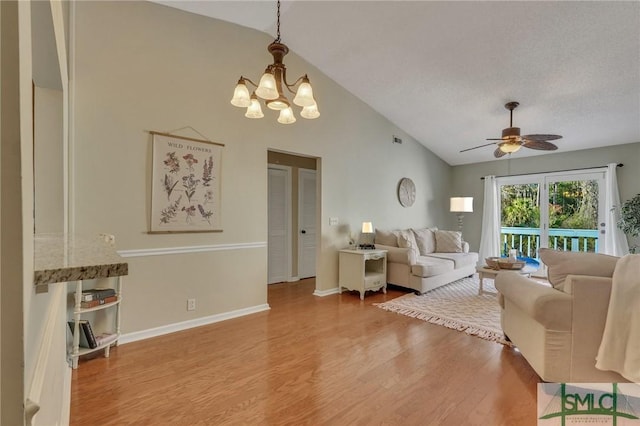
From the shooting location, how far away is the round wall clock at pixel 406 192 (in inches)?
232

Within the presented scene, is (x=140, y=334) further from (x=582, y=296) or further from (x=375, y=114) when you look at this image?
(x=375, y=114)

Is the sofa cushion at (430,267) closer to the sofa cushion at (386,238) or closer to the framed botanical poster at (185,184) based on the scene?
the sofa cushion at (386,238)

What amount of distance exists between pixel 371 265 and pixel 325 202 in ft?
4.41

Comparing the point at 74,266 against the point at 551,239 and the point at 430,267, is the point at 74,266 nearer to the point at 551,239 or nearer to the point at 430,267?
the point at 430,267

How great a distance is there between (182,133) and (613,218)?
6.56 meters

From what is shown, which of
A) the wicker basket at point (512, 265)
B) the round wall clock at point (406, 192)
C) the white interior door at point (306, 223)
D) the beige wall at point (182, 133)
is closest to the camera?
the beige wall at point (182, 133)

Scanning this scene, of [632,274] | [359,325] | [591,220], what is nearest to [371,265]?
[359,325]

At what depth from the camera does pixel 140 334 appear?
291 centimetres

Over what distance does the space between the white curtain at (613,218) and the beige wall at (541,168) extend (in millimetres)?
124

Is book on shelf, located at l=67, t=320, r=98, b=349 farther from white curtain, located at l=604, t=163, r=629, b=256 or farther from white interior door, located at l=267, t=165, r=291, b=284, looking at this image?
white curtain, located at l=604, t=163, r=629, b=256

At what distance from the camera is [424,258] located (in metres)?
5.11

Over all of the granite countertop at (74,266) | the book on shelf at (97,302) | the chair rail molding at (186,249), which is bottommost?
the book on shelf at (97,302)
